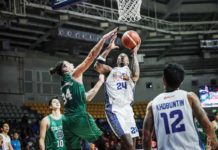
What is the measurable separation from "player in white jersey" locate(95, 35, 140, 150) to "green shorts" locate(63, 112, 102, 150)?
4.65ft

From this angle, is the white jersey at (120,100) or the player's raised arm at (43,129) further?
the white jersey at (120,100)

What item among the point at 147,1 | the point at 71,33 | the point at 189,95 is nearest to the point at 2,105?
the point at 71,33

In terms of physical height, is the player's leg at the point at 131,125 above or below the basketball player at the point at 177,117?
below

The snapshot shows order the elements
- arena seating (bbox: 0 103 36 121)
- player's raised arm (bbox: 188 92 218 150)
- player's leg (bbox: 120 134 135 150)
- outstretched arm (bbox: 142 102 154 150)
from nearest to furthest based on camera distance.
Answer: player's raised arm (bbox: 188 92 218 150) → outstretched arm (bbox: 142 102 154 150) → player's leg (bbox: 120 134 135 150) → arena seating (bbox: 0 103 36 121)

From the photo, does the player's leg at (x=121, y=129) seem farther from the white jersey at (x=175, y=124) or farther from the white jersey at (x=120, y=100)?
the white jersey at (x=175, y=124)

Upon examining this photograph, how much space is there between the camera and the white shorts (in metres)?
7.34

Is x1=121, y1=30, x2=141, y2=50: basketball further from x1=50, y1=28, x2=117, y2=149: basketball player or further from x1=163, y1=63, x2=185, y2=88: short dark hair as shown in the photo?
x1=163, y1=63, x2=185, y2=88: short dark hair

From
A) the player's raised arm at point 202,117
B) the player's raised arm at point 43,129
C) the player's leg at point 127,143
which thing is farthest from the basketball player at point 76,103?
the player's raised arm at point 202,117

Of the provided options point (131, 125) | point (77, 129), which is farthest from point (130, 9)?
point (77, 129)

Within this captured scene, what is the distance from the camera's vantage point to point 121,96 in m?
7.58

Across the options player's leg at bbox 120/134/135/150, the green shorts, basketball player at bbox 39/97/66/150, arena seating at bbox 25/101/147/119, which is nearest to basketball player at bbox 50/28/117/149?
the green shorts

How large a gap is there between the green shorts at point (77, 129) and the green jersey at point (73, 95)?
80mm

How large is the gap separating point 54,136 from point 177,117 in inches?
134

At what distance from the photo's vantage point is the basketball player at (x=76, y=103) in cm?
588
